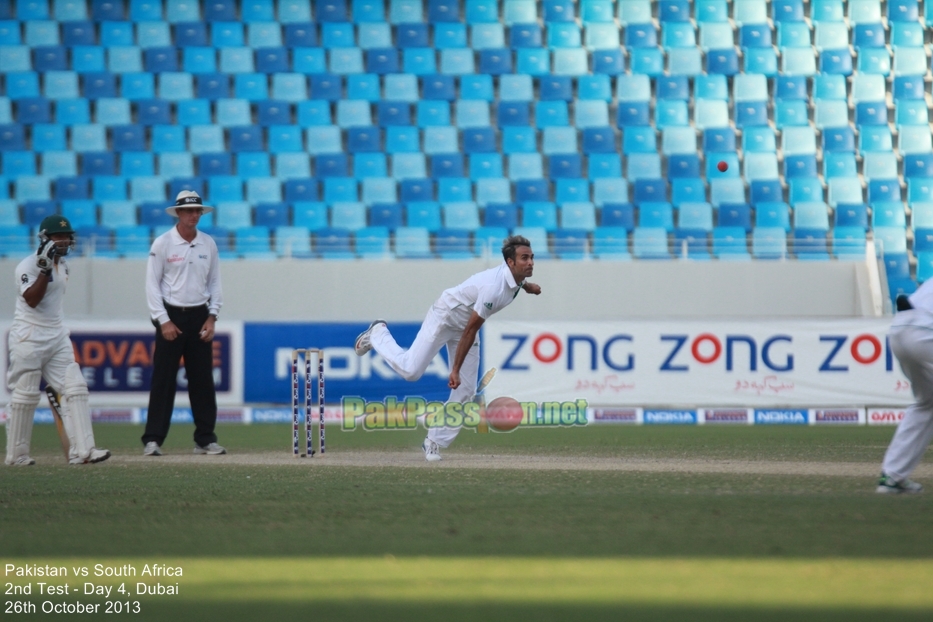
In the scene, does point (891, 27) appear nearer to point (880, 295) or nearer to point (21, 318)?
point (880, 295)

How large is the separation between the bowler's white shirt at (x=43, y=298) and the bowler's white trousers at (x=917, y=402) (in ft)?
19.0

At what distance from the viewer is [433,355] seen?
8.62 metres

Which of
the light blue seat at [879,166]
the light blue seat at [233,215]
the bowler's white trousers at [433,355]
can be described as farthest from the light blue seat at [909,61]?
the bowler's white trousers at [433,355]

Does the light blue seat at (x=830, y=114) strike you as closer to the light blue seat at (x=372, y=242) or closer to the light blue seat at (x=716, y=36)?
the light blue seat at (x=716, y=36)

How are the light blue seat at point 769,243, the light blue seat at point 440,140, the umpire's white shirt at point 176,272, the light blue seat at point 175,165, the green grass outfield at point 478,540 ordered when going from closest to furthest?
the green grass outfield at point 478,540
the umpire's white shirt at point 176,272
the light blue seat at point 769,243
the light blue seat at point 175,165
the light blue seat at point 440,140

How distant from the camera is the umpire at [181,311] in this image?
364 inches

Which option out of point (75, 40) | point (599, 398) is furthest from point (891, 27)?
point (75, 40)

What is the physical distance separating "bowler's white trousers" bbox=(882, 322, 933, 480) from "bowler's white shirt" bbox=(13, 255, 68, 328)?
5779mm

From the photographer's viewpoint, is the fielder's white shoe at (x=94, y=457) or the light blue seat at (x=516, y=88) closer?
the fielder's white shoe at (x=94, y=457)

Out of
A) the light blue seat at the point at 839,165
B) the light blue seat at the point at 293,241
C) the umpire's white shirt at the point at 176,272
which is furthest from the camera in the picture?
the light blue seat at the point at 839,165

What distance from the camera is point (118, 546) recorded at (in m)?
4.51

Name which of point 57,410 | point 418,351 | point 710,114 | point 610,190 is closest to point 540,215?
point 610,190

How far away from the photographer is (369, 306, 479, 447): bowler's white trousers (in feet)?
28.0

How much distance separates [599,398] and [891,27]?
12.1 meters
